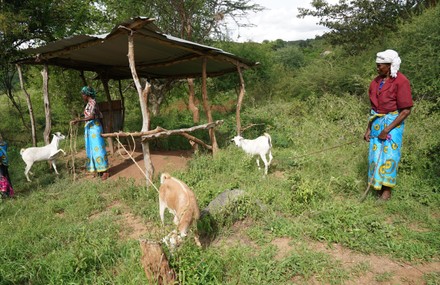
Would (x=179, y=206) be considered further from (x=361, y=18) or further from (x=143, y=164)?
(x=361, y=18)

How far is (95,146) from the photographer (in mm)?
6180

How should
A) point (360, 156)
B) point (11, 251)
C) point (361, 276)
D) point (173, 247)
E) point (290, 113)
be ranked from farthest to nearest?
1. point (290, 113)
2. point (360, 156)
3. point (11, 251)
4. point (361, 276)
5. point (173, 247)

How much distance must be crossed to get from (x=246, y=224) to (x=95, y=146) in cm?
401

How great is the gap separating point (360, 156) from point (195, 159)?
11.7 feet

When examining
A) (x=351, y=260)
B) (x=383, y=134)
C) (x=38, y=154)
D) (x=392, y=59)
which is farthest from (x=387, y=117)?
(x=38, y=154)

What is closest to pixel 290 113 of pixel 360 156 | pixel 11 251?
pixel 360 156

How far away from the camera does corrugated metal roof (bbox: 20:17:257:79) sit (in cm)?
484

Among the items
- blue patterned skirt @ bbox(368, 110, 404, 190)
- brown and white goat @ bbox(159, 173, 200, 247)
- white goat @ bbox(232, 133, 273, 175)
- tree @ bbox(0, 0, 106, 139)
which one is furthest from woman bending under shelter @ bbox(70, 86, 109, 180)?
blue patterned skirt @ bbox(368, 110, 404, 190)

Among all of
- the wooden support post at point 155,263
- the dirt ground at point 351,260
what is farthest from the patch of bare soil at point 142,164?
the wooden support post at point 155,263

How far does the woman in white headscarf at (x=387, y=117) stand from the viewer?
3668mm

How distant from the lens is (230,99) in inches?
693

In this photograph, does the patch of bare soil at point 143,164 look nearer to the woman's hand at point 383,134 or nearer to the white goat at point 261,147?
the white goat at point 261,147

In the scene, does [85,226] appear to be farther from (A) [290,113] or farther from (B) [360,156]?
(A) [290,113]

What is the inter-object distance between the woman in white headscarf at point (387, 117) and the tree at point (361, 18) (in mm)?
10485
